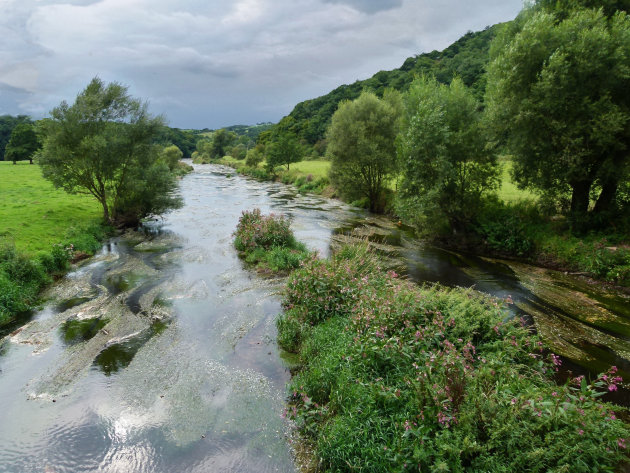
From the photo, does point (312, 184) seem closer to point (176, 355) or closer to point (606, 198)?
point (606, 198)

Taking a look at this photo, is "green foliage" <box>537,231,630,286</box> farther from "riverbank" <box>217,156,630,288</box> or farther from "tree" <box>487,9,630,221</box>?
"tree" <box>487,9,630,221</box>

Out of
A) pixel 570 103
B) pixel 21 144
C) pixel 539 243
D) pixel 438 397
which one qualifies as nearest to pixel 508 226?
pixel 539 243

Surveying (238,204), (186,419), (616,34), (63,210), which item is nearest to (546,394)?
(186,419)

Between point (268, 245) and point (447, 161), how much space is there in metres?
11.7

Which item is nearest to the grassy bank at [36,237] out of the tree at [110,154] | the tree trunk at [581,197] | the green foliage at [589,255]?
the tree at [110,154]

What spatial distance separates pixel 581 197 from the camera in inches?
715

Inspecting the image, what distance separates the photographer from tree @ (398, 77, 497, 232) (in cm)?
2047

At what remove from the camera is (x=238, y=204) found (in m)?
38.9

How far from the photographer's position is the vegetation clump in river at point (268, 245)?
17.7 meters

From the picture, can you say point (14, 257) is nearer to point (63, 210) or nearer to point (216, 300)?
point (216, 300)

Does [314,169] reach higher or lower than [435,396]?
higher

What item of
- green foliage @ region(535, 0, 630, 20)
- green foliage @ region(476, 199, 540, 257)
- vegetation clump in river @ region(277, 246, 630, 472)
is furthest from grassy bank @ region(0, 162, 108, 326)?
green foliage @ region(535, 0, 630, 20)

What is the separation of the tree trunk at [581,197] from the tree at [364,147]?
49.9 feet

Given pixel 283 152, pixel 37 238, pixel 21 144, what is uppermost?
pixel 21 144
